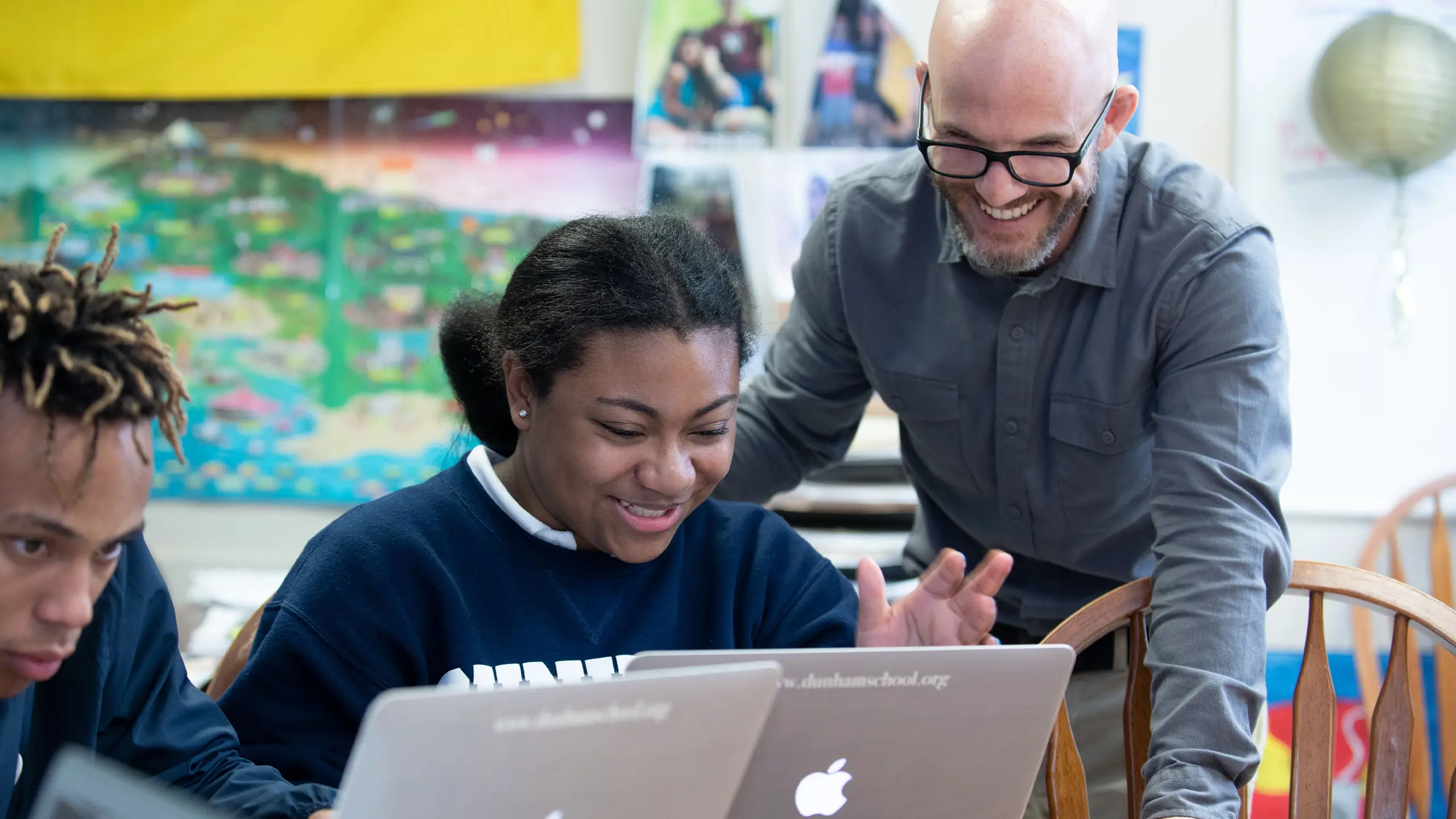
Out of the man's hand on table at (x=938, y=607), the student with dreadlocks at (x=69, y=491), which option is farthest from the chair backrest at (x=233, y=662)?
the man's hand on table at (x=938, y=607)

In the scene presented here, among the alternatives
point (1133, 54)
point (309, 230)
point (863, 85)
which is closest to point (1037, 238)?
point (863, 85)

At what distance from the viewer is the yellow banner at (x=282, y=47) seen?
2830mm

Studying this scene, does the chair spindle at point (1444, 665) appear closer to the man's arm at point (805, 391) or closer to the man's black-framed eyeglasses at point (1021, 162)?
the man's arm at point (805, 391)

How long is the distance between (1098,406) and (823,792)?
0.74 metres

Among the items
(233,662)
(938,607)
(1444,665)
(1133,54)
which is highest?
(1133,54)

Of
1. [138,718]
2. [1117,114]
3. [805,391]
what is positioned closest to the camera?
A: [138,718]

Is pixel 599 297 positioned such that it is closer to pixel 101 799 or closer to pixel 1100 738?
pixel 101 799

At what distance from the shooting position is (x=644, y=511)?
1.27 m

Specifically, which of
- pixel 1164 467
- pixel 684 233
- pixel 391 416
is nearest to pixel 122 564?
pixel 684 233

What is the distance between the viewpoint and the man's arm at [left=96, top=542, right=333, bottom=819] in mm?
1045

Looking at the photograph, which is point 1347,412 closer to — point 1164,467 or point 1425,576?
point 1425,576

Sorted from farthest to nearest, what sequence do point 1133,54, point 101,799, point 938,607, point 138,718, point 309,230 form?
1. point 309,230
2. point 1133,54
3. point 938,607
4. point 138,718
5. point 101,799

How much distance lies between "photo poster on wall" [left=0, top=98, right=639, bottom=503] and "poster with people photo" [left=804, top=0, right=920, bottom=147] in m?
0.43

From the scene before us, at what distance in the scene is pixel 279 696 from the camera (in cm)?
116
